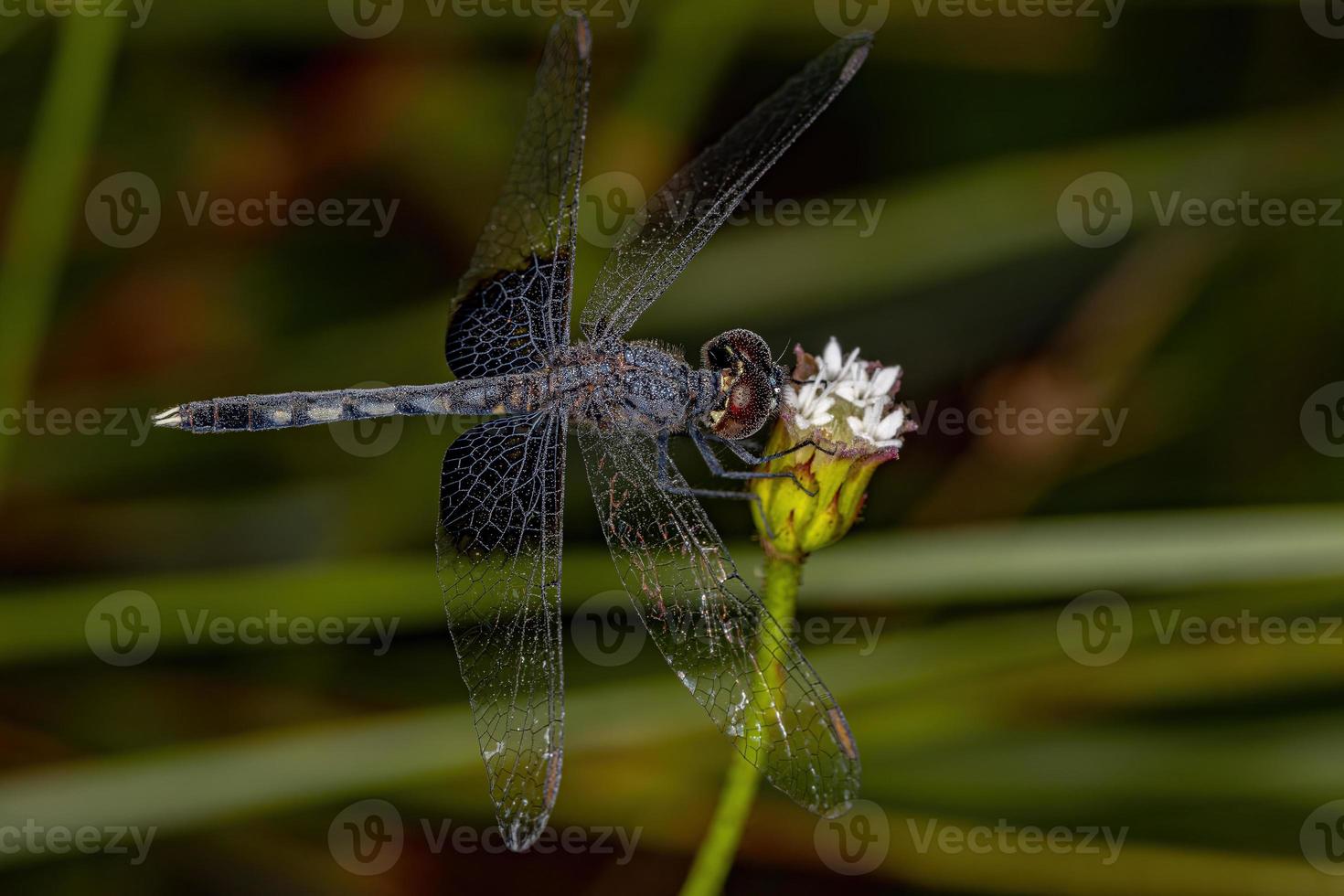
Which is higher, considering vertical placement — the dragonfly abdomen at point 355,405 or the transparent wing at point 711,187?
the transparent wing at point 711,187

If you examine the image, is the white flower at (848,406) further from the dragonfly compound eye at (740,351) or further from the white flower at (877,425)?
the dragonfly compound eye at (740,351)

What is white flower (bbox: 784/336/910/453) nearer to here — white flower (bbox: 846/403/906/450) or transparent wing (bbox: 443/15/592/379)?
white flower (bbox: 846/403/906/450)

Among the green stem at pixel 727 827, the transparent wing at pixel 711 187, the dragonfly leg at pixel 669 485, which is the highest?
the transparent wing at pixel 711 187

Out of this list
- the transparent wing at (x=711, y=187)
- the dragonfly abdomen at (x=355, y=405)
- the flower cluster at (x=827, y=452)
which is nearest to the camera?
the flower cluster at (x=827, y=452)

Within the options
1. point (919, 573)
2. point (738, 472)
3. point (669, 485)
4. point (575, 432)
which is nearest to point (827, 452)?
point (738, 472)

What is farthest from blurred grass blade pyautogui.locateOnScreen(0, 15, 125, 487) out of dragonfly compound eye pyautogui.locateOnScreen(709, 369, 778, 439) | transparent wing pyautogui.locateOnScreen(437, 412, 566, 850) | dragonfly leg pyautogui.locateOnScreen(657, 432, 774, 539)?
dragonfly compound eye pyautogui.locateOnScreen(709, 369, 778, 439)

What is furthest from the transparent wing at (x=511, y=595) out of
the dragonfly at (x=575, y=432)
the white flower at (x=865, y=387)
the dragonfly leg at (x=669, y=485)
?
the white flower at (x=865, y=387)
